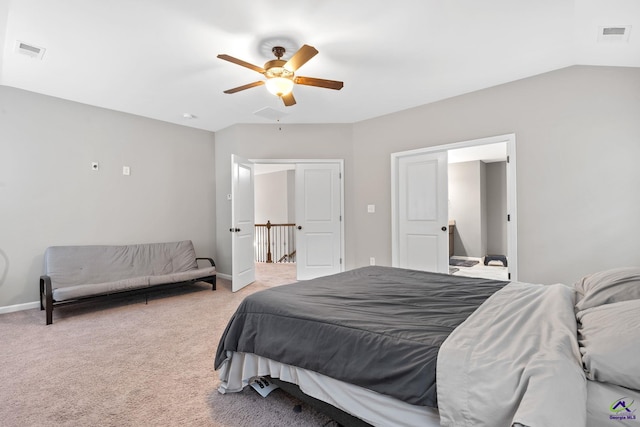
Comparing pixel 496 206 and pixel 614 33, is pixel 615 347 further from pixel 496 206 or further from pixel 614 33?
pixel 496 206

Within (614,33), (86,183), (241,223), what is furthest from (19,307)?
(614,33)

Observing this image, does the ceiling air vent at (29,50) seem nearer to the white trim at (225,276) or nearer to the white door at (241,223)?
the white door at (241,223)

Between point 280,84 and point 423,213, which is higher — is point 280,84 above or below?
above

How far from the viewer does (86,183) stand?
438 centimetres

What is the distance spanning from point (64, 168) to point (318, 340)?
446 cm

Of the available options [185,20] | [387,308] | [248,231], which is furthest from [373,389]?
[248,231]

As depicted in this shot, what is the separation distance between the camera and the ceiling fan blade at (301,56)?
7.88 feet

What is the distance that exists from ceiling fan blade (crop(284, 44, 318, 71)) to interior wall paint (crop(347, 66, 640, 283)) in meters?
2.48

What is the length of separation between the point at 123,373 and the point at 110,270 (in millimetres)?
2390

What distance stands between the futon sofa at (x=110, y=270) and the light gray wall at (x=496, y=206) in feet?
21.6

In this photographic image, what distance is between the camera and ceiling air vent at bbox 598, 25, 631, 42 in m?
2.47

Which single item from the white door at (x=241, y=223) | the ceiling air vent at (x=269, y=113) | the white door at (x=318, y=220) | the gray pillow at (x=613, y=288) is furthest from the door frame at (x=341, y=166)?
the gray pillow at (x=613, y=288)

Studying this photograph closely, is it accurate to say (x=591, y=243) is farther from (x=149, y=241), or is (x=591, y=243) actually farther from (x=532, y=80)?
(x=149, y=241)

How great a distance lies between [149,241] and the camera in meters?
4.99
